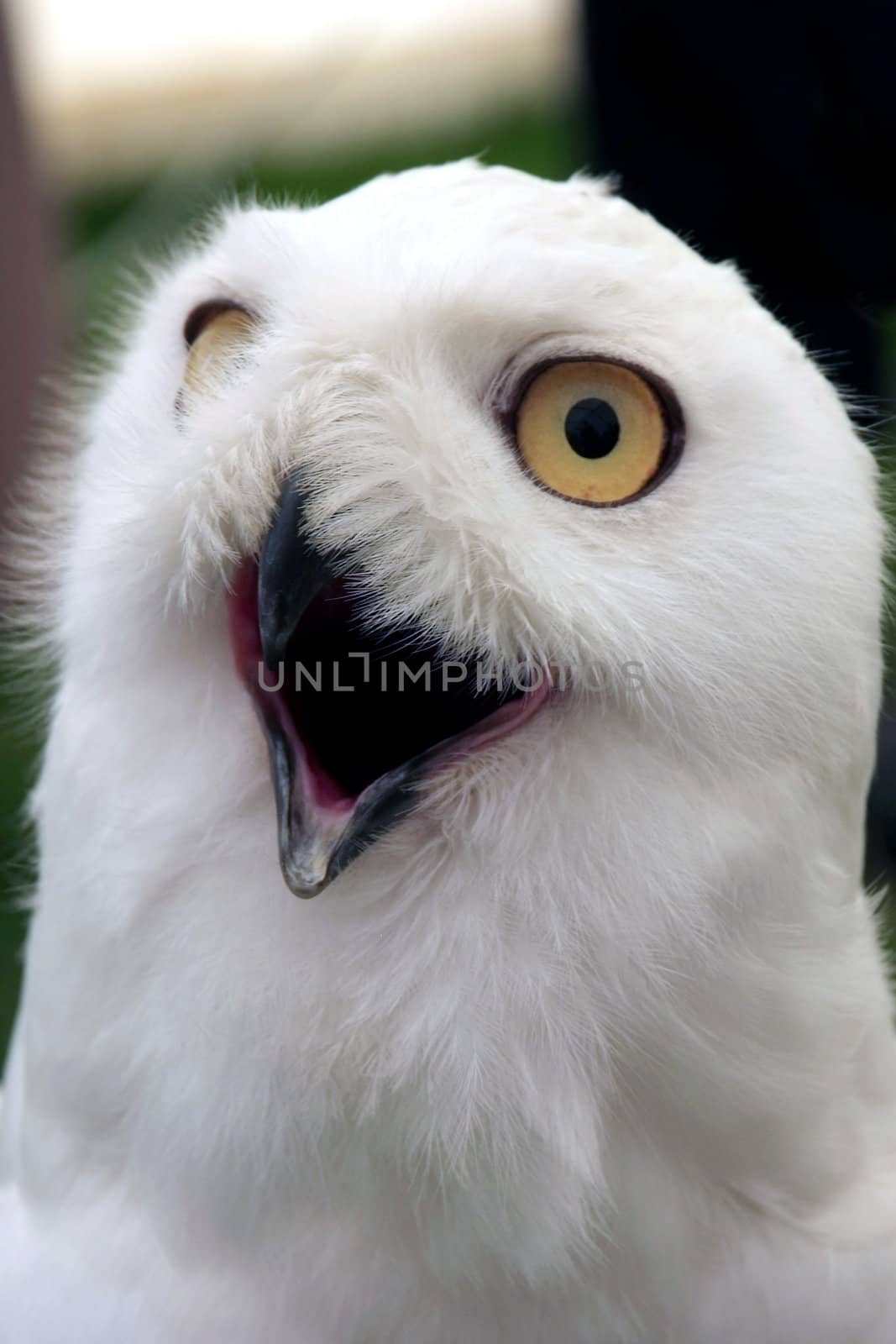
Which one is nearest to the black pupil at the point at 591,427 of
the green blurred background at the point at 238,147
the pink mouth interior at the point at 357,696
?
the pink mouth interior at the point at 357,696

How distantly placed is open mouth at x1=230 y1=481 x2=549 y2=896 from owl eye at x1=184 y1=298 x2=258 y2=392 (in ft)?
0.49

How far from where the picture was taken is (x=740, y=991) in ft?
3.56

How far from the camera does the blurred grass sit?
11.6ft

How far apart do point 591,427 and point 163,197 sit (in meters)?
4.84

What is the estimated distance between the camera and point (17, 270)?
4242 mm

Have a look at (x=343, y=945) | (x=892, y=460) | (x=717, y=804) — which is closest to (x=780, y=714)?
(x=717, y=804)

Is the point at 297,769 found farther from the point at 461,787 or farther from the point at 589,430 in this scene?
the point at 589,430

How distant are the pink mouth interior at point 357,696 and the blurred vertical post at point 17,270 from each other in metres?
3.22

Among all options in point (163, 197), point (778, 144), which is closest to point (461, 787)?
point (778, 144)

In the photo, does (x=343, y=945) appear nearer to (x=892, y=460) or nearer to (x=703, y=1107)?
(x=703, y=1107)

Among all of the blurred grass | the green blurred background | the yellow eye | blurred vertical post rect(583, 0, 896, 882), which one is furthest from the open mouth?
the green blurred background

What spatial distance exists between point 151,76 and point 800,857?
330 inches

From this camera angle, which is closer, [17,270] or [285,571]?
[285,571]

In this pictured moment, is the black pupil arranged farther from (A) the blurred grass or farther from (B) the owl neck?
(A) the blurred grass
